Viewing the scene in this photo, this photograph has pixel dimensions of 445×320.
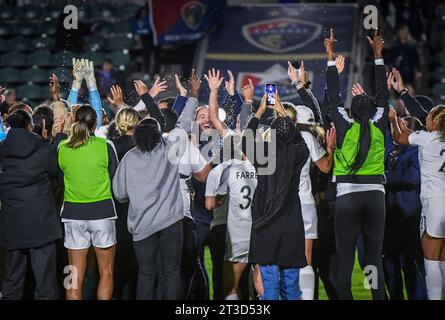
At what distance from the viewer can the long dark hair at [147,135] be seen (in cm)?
668

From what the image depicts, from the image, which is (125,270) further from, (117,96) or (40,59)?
(40,59)

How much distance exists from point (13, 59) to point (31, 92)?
2.70 feet

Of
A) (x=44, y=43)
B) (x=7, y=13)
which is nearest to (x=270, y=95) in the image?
(x=44, y=43)

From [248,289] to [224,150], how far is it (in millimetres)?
1134

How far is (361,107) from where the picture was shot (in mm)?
6809

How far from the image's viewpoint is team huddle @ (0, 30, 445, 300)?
6.53 m

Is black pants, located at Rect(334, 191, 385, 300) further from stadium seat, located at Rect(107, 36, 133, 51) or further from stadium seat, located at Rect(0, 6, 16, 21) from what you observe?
stadium seat, located at Rect(0, 6, 16, 21)

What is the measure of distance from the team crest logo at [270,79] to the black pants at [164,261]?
8188 millimetres

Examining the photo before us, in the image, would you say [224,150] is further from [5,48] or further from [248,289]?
[5,48]

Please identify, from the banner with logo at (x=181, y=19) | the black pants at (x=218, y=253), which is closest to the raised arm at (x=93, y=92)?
the black pants at (x=218, y=253)

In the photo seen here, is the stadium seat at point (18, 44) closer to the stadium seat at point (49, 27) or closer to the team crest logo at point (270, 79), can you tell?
the stadium seat at point (49, 27)

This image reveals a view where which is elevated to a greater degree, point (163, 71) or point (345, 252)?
point (345, 252)
